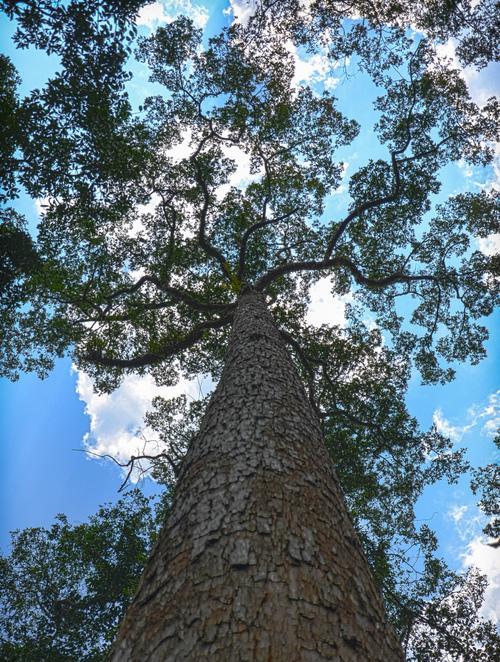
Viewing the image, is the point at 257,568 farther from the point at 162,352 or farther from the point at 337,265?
the point at 337,265

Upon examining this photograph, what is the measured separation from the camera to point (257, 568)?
1447 millimetres

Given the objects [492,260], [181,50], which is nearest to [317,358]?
[492,260]

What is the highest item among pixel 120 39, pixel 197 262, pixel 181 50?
pixel 181 50

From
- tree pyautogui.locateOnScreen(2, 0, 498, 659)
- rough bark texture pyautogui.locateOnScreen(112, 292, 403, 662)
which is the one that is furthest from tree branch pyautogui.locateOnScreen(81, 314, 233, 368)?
rough bark texture pyautogui.locateOnScreen(112, 292, 403, 662)

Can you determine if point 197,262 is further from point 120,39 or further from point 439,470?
point 439,470

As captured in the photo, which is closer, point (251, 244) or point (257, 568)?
point (257, 568)

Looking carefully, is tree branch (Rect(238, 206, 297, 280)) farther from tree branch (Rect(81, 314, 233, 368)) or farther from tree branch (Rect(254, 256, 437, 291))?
tree branch (Rect(81, 314, 233, 368))

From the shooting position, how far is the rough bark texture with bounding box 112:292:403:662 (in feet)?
3.98

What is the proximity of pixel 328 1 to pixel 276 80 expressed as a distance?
83.1 inches

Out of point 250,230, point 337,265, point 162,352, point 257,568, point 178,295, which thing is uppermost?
point 250,230

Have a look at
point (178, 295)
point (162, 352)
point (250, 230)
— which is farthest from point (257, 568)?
point (250, 230)

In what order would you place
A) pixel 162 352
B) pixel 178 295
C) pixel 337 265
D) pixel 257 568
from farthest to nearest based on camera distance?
pixel 337 265, pixel 178 295, pixel 162 352, pixel 257 568

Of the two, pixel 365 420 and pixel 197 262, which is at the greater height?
pixel 197 262

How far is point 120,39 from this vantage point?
17.1 feet
